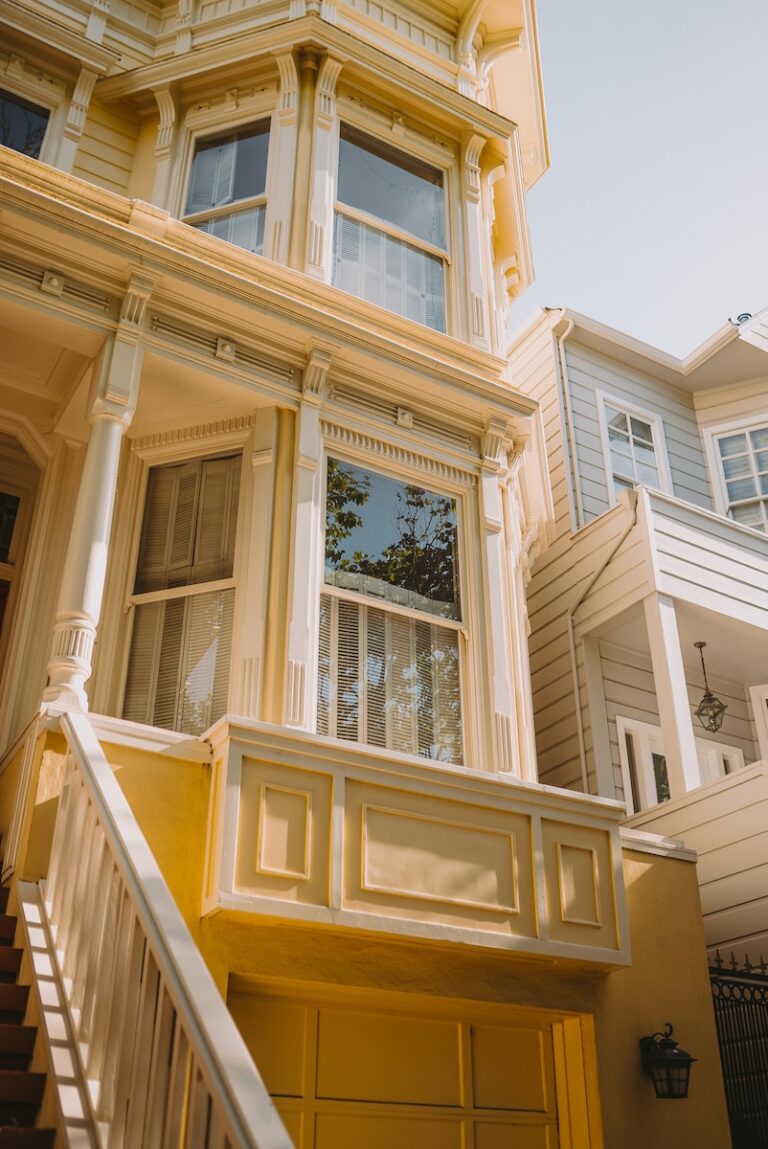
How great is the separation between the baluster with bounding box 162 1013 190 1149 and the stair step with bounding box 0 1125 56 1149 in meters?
0.73

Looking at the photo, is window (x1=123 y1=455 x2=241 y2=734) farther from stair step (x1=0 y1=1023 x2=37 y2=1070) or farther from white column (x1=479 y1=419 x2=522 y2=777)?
stair step (x1=0 y1=1023 x2=37 y2=1070)

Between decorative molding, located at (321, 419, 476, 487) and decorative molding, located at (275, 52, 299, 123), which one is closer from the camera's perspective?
decorative molding, located at (321, 419, 476, 487)

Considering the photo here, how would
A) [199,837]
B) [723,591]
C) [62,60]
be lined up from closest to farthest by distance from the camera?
[199,837], [62,60], [723,591]

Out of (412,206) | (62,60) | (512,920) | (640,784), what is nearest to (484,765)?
(512,920)

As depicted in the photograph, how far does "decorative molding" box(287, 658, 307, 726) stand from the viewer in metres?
7.01

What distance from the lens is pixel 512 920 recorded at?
20.4 feet

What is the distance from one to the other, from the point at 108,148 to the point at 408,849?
22.7ft

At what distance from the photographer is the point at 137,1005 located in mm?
3402

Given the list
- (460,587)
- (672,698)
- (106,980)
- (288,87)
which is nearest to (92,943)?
(106,980)

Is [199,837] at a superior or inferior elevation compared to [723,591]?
inferior

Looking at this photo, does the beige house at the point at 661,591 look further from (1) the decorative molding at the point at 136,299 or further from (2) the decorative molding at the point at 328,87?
(1) the decorative molding at the point at 136,299

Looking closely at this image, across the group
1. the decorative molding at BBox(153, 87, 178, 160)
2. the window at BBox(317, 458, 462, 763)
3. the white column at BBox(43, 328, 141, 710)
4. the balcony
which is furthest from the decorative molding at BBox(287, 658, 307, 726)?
the decorative molding at BBox(153, 87, 178, 160)

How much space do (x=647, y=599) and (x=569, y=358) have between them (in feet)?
15.4

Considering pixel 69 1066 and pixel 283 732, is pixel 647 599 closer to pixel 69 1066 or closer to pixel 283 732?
pixel 283 732
